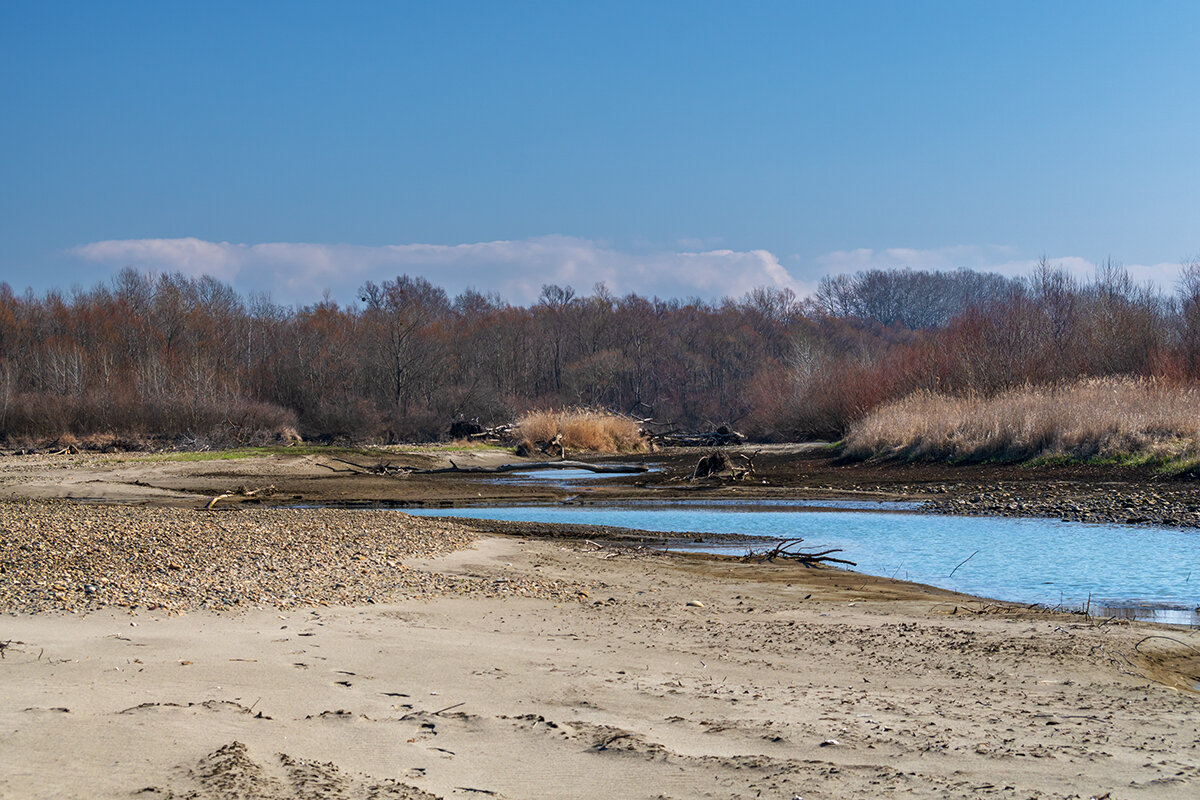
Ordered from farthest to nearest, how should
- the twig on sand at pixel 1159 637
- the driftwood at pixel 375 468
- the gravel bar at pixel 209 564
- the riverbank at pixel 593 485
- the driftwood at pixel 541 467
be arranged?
the driftwood at pixel 541 467, the driftwood at pixel 375 468, the riverbank at pixel 593 485, the gravel bar at pixel 209 564, the twig on sand at pixel 1159 637

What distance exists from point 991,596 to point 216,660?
824cm

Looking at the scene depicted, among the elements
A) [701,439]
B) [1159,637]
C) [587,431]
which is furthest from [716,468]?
[701,439]

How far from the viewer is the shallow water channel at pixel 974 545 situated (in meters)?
10.5

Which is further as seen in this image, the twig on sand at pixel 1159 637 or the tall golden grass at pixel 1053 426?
the tall golden grass at pixel 1053 426

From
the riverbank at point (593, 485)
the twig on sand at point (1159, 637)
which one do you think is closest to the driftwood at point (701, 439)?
the riverbank at point (593, 485)

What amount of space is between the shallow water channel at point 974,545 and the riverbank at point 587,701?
6.62 ft

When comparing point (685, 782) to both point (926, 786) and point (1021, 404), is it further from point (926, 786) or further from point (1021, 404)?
point (1021, 404)

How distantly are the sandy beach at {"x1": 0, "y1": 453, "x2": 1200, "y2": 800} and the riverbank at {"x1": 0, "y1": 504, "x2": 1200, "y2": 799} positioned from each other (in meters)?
0.02

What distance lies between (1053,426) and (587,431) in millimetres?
22994

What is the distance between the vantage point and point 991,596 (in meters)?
10.4

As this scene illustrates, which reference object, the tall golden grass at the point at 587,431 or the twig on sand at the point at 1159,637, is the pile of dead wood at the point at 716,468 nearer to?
the tall golden grass at the point at 587,431

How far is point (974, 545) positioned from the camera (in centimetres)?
1466

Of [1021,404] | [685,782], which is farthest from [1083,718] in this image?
[1021,404]

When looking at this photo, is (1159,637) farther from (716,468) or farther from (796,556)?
(716,468)
